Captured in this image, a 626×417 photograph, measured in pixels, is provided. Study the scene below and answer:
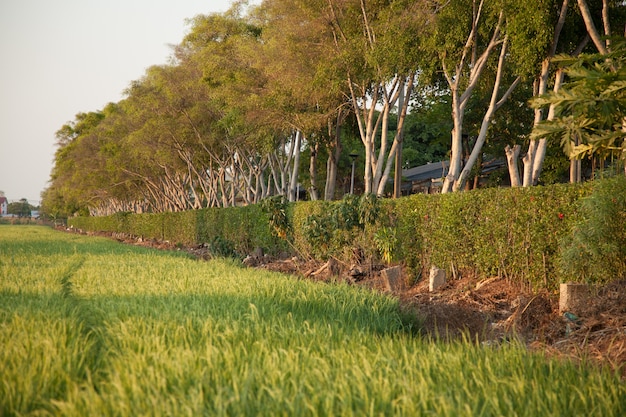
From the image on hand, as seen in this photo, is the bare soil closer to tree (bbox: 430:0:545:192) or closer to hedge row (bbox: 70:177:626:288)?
hedge row (bbox: 70:177:626:288)

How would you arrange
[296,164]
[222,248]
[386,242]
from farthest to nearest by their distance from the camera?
[296,164] < [222,248] < [386,242]

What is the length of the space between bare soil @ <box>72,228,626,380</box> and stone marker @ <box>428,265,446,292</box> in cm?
10

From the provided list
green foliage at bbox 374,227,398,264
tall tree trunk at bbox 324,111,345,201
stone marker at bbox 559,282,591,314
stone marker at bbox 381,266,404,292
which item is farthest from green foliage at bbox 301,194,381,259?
stone marker at bbox 559,282,591,314

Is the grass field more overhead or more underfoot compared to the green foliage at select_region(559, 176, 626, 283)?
more underfoot

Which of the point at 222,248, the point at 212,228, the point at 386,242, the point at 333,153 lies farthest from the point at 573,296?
the point at 212,228

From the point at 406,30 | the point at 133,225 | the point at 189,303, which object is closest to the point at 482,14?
the point at 406,30

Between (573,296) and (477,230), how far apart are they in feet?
8.99

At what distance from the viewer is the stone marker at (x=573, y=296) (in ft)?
25.6

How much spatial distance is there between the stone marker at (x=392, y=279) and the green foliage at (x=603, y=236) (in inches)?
A: 157

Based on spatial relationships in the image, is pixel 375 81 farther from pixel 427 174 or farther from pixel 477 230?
pixel 427 174

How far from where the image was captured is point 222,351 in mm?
4461

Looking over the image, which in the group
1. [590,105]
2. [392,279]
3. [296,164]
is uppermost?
[296,164]

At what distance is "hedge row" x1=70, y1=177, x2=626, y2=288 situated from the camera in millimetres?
8008

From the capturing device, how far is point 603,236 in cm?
772
